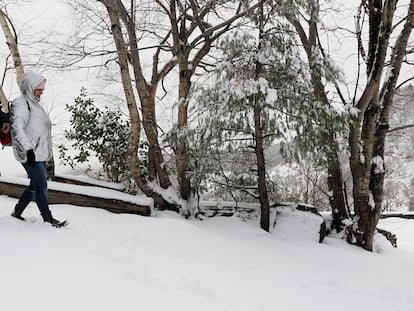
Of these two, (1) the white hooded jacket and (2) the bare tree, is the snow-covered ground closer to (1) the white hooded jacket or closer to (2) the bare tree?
(1) the white hooded jacket

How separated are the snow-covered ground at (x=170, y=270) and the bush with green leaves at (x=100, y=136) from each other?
3.78m

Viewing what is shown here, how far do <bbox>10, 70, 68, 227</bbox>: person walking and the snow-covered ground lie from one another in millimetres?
365

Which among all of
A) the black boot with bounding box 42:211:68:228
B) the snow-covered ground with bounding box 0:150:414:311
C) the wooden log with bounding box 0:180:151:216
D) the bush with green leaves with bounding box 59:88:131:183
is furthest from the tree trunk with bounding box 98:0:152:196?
the bush with green leaves with bounding box 59:88:131:183

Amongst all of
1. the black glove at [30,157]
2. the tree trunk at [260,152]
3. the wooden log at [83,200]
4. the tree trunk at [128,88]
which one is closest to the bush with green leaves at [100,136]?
the tree trunk at [128,88]

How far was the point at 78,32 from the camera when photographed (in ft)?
21.7

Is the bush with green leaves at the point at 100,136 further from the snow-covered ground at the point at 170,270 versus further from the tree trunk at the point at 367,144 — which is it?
the tree trunk at the point at 367,144

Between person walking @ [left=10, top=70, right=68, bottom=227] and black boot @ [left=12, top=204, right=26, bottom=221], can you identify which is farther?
black boot @ [left=12, top=204, right=26, bottom=221]

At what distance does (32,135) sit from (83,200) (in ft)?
5.55

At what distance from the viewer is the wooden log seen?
5168mm

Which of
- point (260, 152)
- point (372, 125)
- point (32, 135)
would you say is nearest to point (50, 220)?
point (32, 135)

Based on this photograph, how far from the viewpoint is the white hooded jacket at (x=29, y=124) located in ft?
11.9

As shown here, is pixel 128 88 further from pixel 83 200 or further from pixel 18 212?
pixel 18 212

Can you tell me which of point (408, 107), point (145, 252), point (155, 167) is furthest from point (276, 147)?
point (408, 107)

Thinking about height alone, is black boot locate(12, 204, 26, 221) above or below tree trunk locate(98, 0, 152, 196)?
below
